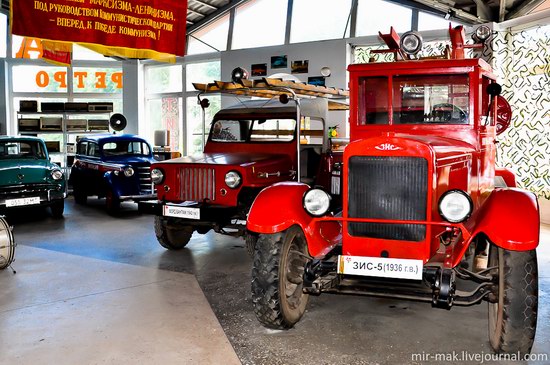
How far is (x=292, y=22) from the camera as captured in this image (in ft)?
37.7

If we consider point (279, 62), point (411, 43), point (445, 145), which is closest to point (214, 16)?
point (279, 62)

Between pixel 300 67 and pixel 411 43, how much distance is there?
23.7 ft

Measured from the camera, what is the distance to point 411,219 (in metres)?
3.27

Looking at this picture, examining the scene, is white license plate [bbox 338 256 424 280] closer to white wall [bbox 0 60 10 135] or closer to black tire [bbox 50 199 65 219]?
black tire [bbox 50 199 65 219]

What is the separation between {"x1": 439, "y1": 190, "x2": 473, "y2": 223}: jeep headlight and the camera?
3125mm

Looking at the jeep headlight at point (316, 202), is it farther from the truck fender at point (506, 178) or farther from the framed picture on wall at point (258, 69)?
the framed picture on wall at point (258, 69)

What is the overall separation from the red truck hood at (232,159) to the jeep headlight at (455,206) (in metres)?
2.64

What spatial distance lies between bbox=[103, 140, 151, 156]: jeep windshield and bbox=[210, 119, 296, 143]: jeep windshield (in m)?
3.25

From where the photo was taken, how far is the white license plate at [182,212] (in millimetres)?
5305

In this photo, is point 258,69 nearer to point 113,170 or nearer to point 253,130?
point 113,170

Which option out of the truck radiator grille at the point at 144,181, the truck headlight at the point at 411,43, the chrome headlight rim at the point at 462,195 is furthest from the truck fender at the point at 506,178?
the truck radiator grille at the point at 144,181

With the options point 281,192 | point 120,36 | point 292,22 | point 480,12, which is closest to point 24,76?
point 292,22

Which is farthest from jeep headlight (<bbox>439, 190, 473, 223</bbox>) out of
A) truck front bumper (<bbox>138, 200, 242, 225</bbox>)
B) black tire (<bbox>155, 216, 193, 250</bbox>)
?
black tire (<bbox>155, 216, 193, 250</bbox>)

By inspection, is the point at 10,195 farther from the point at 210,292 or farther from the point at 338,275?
the point at 338,275
